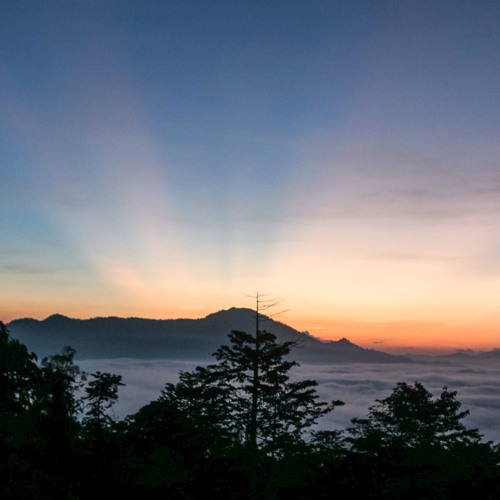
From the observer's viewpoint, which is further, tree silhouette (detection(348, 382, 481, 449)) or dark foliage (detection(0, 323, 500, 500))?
tree silhouette (detection(348, 382, 481, 449))

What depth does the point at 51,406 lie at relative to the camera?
851 centimetres

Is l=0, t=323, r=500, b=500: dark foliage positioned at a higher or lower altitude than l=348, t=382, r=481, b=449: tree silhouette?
higher

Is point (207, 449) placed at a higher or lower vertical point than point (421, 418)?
higher

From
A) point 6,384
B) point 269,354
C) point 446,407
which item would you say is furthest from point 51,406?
point 446,407

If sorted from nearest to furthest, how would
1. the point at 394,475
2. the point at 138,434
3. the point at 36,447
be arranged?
the point at 36,447 → the point at 394,475 → the point at 138,434

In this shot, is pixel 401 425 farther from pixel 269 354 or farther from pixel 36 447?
pixel 36 447

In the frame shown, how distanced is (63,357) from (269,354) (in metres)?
23.7

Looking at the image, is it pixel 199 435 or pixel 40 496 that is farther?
pixel 199 435

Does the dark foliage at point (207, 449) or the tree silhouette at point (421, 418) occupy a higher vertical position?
the dark foliage at point (207, 449)

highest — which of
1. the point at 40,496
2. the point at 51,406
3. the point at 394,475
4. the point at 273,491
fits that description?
the point at 51,406

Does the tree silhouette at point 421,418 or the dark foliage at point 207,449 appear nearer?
the dark foliage at point 207,449

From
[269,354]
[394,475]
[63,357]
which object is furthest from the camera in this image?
[269,354]

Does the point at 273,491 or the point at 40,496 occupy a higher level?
the point at 40,496

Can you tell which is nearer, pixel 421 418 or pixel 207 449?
pixel 207 449
